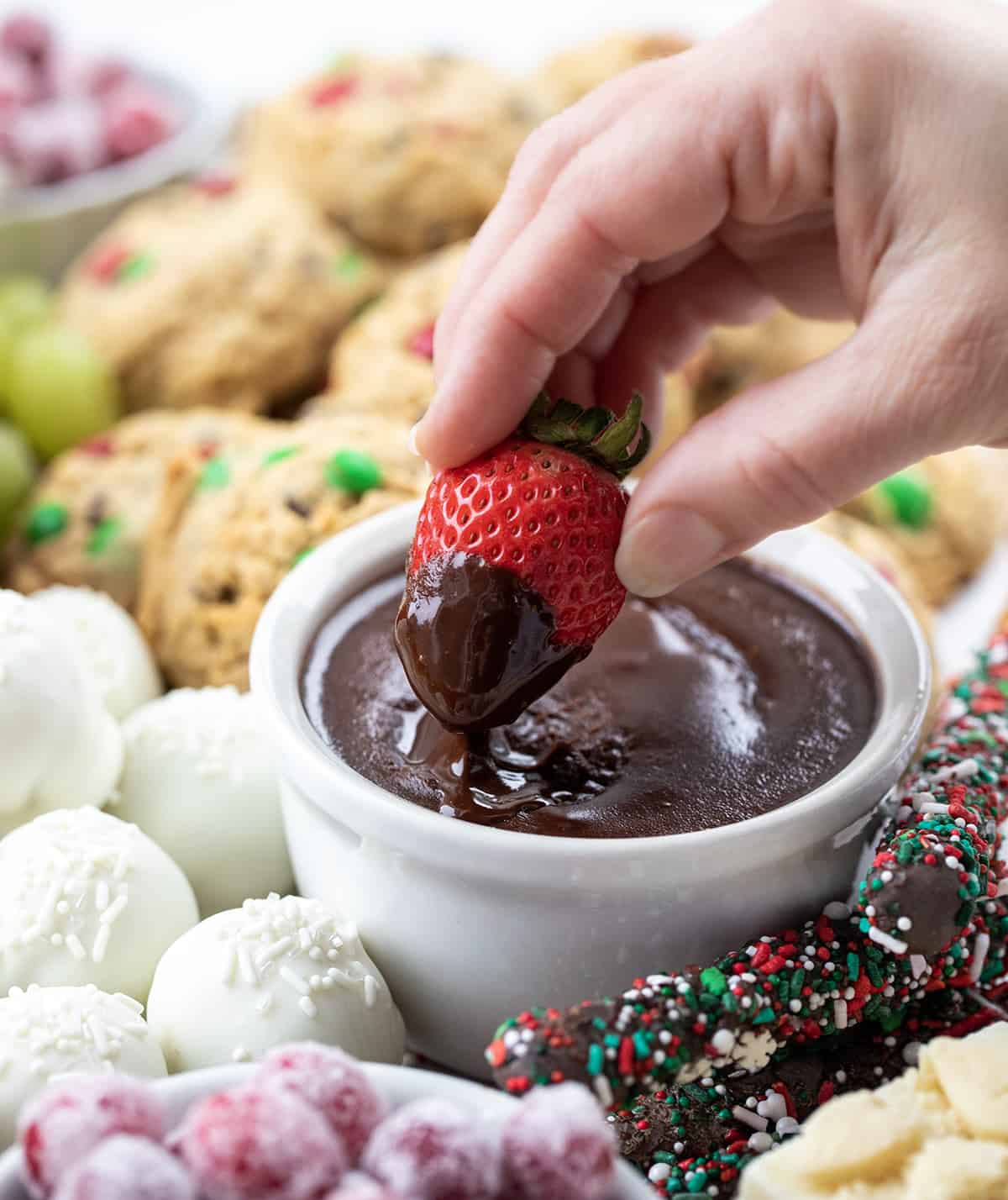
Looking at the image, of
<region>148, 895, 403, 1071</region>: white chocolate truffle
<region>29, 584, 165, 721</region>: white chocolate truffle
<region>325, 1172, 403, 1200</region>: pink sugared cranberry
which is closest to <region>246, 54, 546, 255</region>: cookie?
<region>29, 584, 165, 721</region>: white chocolate truffle

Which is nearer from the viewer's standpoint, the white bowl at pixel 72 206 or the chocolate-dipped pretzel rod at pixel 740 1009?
the chocolate-dipped pretzel rod at pixel 740 1009

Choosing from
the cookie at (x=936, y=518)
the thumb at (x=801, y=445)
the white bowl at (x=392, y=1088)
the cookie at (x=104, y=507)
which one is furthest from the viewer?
the cookie at (x=936, y=518)

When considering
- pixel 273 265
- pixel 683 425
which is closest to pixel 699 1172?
pixel 683 425

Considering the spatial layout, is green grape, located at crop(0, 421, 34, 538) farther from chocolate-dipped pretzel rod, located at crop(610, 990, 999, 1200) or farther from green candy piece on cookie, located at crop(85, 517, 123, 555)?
chocolate-dipped pretzel rod, located at crop(610, 990, 999, 1200)

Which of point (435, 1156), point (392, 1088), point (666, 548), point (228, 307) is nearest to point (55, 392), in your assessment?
point (228, 307)

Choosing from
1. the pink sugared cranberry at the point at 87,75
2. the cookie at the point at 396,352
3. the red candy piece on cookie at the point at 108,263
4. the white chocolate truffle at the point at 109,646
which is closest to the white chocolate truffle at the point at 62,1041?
the white chocolate truffle at the point at 109,646

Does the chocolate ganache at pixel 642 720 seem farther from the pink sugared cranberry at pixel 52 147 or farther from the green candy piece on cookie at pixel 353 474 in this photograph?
the pink sugared cranberry at pixel 52 147
